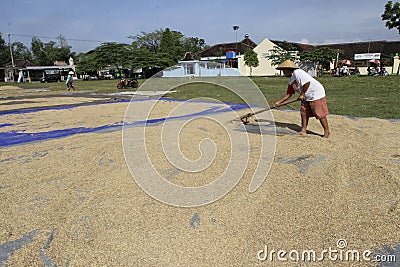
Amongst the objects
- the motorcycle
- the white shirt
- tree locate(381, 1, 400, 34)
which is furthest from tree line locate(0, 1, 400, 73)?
the white shirt

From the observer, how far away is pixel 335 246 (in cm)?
185

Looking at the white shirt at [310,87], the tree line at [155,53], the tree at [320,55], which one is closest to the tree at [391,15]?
the tree line at [155,53]

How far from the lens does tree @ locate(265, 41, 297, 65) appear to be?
2608 cm

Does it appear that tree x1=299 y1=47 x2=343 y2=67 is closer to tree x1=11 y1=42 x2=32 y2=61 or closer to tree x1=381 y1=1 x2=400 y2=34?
tree x1=381 y1=1 x2=400 y2=34

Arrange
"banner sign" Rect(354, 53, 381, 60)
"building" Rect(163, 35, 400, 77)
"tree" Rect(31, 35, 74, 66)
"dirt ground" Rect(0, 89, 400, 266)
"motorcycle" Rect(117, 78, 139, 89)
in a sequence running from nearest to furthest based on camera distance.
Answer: "dirt ground" Rect(0, 89, 400, 266) → "motorcycle" Rect(117, 78, 139, 89) → "building" Rect(163, 35, 400, 77) → "banner sign" Rect(354, 53, 381, 60) → "tree" Rect(31, 35, 74, 66)

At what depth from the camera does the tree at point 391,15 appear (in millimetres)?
25562

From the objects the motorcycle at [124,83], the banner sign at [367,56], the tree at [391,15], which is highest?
the tree at [391,15]

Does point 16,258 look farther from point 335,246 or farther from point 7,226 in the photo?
point 335,246

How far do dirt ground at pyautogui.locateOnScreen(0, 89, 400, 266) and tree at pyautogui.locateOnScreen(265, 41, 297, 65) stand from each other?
23.2 meters

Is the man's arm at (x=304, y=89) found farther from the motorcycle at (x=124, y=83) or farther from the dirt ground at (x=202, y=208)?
the motorcycle at (x=124, y=83)

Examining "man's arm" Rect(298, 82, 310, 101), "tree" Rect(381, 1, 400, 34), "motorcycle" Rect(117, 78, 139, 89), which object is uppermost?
"tree" Rect(381, 1, 400, 34)

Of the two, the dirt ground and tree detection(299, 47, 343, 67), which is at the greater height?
tree detection(299, 47, 343, 67)

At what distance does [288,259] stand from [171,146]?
2.40m

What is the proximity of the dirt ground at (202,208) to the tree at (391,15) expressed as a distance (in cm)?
2750
